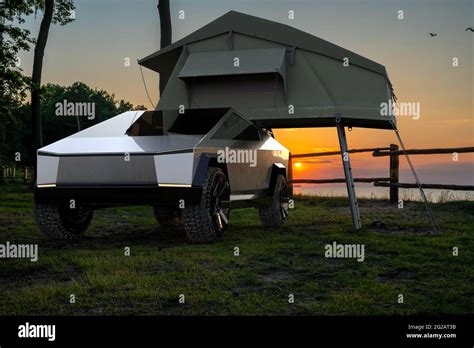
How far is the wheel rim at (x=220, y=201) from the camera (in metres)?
8.32

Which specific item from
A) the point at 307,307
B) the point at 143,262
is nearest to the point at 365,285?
the point at 307,307

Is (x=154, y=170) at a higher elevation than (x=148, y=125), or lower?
lower

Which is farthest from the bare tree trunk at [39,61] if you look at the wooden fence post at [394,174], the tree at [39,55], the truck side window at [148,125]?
the truck side window at [148,125]

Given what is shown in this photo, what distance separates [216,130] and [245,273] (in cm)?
275

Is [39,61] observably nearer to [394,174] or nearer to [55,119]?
[394,174]

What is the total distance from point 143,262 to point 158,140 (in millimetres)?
2062

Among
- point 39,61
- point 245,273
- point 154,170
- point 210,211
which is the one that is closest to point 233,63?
point 210,211

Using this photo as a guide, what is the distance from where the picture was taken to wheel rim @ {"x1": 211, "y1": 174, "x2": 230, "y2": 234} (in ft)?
27.3

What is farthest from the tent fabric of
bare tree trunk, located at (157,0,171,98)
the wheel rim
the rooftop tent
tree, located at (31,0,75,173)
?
tree, located at (31,0,75,173)

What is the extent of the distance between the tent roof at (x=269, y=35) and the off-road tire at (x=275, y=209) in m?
2.35

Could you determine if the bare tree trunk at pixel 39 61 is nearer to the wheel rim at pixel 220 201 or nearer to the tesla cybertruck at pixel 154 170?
the tesla cybertruck at pixel 154 170

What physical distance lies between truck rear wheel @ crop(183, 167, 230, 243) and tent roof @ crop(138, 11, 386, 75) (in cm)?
346

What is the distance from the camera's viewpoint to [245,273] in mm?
6309

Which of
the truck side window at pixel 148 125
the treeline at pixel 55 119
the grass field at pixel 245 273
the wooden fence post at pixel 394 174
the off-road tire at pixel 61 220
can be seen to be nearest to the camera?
the grass field at pixel 245 273
